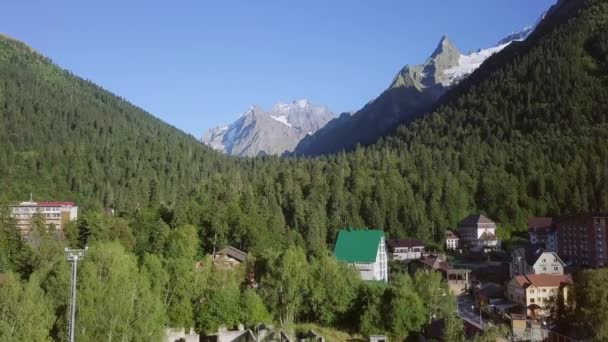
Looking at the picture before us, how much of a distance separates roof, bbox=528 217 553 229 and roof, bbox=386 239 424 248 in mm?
18890

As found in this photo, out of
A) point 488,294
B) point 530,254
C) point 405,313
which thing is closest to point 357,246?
point 488,294

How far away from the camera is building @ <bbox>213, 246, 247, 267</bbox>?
62206 millimetres

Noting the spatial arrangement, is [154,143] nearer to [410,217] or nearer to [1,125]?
[1,125]

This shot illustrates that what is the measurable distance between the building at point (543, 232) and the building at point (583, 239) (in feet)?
2.97

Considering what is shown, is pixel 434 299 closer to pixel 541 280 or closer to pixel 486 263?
pixel 541 280

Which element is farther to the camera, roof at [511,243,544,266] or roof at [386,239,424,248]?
roof at [386,239,424,248]

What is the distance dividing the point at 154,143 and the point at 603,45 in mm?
128524

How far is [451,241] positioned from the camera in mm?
96438

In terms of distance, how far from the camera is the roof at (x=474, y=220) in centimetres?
9338

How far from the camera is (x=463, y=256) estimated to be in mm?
92000

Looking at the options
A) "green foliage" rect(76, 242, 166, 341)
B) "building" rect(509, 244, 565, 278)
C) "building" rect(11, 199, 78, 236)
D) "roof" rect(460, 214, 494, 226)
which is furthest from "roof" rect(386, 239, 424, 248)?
"green foliage" rect(76, 242, 166, 341)

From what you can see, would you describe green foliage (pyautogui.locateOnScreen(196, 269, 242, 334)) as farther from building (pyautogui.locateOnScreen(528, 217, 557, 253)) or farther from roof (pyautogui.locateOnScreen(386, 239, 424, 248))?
building (pyautogui.locateOnScreen(528, 217, 557, 253))

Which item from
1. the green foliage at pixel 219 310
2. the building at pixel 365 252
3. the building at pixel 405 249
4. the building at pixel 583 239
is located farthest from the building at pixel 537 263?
the green foliage at pixel 219 310

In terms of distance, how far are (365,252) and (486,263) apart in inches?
947
